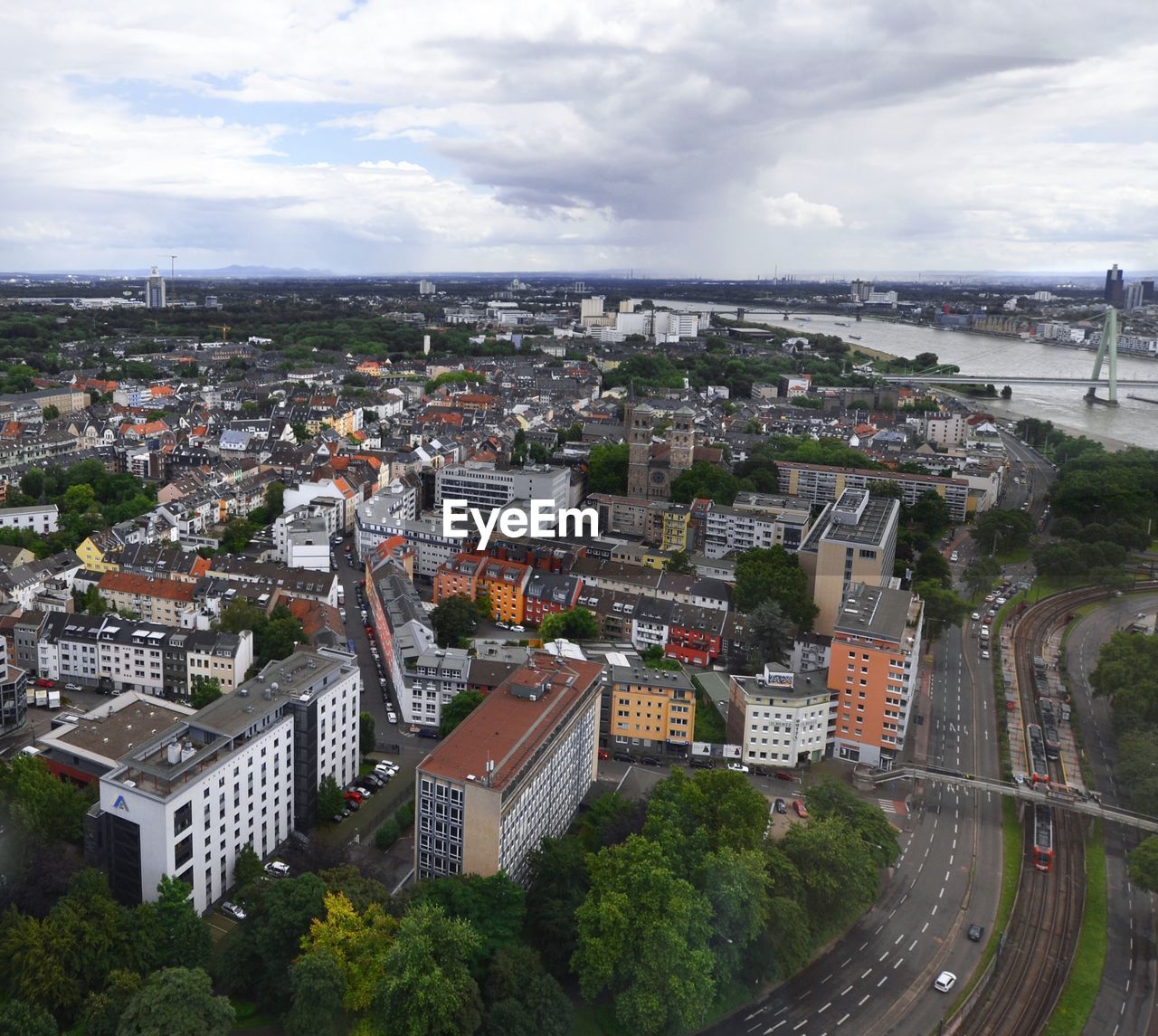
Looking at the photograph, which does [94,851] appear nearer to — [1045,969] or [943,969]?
[943,969]

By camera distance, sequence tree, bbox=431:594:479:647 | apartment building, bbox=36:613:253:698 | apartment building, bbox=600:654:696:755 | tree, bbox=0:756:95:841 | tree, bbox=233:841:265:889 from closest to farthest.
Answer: tree, bbox=233:841:265:889 → tree, bbox=0:756:95:841 → apartment building, bbox=600:654:696:755 → apartment building, bbox=36:613:253:698 → tree, bbox=431:594:479:647

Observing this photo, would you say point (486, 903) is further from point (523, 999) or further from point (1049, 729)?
point (1049, 729)

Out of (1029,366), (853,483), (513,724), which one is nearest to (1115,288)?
(1029,366)

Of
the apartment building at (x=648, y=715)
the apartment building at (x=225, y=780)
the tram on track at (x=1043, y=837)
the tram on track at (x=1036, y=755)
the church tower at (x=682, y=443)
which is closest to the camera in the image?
the apartment building at (x=225, y=780)

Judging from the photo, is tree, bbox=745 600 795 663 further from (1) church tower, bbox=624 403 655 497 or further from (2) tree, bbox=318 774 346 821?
(1) church tower, bbox=624 403 655 497

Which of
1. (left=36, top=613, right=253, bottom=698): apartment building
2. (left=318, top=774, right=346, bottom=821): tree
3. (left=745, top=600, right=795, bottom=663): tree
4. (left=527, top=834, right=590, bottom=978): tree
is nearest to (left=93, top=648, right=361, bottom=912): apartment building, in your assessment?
(left=318, top=774, right=346, bottom=821): tree

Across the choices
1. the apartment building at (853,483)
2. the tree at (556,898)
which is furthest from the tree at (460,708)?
the apartment building at (853,483)

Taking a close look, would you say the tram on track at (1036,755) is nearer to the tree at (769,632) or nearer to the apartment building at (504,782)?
the tree at (769,632)
